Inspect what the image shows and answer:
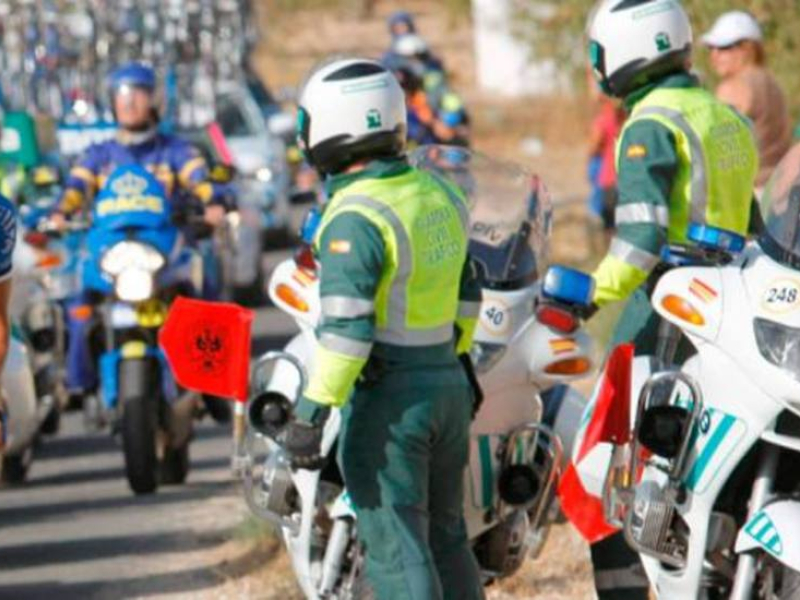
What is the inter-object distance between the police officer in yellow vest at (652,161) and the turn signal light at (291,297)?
972 millimetres

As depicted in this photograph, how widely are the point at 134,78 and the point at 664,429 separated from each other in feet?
18.7

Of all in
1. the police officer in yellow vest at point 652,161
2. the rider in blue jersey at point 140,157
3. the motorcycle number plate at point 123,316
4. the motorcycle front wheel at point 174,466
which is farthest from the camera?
the rider in blue jersey at point 140,157

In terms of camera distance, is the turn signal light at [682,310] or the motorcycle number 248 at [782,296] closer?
the motorcycle number 248 at [782,296]

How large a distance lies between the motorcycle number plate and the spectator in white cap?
8.51ft

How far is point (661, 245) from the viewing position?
26.9 feet

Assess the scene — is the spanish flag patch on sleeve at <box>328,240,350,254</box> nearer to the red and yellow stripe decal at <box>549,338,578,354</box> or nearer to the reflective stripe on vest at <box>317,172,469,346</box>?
the reflective stripe on vest at <box>317,172,469,346</box>

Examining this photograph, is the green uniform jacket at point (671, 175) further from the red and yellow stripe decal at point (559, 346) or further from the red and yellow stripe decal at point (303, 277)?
the red and yellow stripe decal at point (303, 277)

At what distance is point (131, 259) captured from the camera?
12.0m

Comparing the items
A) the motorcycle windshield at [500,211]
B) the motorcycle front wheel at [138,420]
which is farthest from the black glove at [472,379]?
the motorcycle front wheel at [138,420]

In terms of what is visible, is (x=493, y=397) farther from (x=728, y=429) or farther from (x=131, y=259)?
(x=131, y=259)

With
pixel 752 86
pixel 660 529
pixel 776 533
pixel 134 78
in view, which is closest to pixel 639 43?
pixel 660 529

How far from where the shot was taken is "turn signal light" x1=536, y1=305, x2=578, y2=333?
330 inches

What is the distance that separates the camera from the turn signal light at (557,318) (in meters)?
8.38

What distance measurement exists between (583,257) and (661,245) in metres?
12.9
